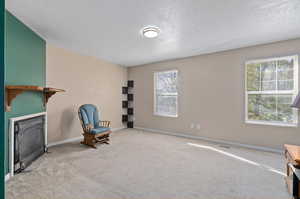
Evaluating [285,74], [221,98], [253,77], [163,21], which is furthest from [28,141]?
[285,74]

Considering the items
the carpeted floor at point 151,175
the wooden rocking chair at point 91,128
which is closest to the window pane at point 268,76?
the carpeted floor at point 151,175

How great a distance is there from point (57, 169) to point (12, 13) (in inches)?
96.4

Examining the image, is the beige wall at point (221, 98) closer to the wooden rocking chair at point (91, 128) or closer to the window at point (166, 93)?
the window at point (166, 93)

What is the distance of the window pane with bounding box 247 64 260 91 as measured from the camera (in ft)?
11.0

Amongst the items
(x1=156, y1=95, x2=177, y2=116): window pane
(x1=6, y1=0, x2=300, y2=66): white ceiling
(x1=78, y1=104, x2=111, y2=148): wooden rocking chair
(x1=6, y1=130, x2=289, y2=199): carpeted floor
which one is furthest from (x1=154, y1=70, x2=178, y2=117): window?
(x1=78, y1=104, x2=111, y2=148): wooden rocking chair

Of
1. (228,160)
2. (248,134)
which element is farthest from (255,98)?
(228,160)

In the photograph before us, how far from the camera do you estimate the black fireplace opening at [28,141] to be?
219cm

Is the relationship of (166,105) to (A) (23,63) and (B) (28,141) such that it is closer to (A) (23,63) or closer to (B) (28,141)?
(B) (28,141)

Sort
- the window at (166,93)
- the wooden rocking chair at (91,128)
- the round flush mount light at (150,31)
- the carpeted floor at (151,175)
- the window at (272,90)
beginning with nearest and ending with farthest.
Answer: the carpeted floor at (151,175) → the round flush mount light at (150,31) → the window at (272,90) → the wooden rocking chair at (91,128) → the window at (166,93)

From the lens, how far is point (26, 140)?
94.4 inches

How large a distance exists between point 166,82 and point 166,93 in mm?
378

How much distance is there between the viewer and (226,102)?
12.1 ft

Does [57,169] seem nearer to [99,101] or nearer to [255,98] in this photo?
[99,101]

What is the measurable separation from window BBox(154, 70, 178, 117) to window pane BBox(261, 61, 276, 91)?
7.20 ft
